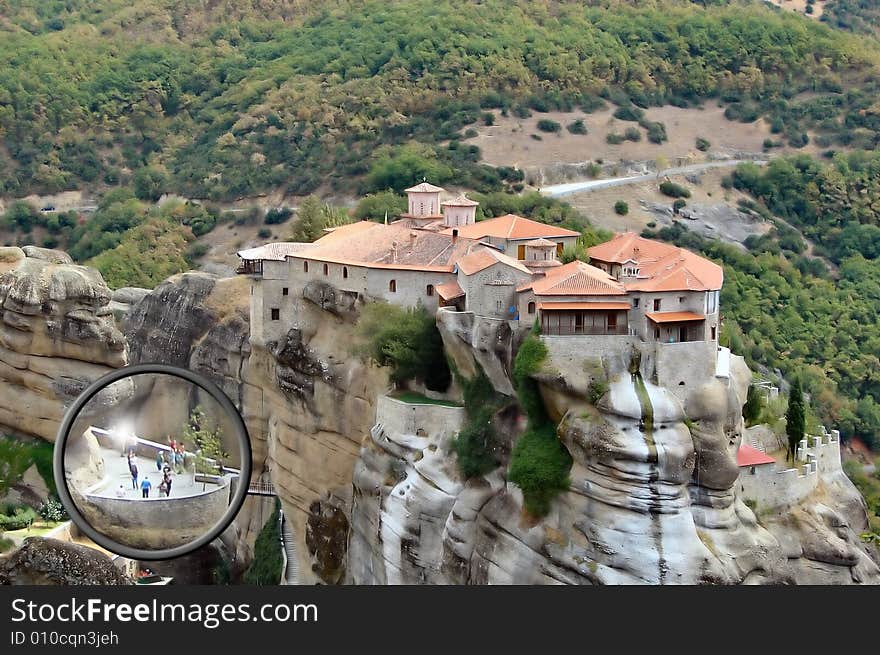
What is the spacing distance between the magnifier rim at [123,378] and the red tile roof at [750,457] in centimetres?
2414

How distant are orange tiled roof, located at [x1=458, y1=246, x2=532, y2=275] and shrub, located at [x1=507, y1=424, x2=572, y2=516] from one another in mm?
4082

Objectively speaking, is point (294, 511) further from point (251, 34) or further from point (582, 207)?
point (251, 34)

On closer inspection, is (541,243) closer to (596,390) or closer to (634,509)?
(596,390)

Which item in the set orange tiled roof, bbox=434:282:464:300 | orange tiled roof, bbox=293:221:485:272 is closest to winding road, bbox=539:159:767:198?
orange tiled roof, bbox=293:221:485:272

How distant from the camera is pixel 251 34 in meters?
121

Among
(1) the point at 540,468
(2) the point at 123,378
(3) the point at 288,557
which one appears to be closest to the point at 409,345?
(1) the point at 540,468

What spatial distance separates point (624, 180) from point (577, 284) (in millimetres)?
46453

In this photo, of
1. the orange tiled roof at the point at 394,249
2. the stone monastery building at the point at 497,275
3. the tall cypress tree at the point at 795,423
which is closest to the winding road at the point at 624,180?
the stone monastery building at the point at 497,275

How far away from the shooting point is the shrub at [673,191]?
8400 centimetres

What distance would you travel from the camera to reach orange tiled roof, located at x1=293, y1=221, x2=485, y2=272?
149ft

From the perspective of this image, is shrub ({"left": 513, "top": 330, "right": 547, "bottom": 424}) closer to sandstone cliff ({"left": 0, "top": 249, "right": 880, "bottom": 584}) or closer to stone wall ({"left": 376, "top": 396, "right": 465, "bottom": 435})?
sandstone cliff ({"left": 0, "top": 249, "right": 880, "bottom": 584})

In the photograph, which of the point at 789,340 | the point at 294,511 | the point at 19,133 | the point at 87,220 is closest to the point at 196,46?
the point at 19,133

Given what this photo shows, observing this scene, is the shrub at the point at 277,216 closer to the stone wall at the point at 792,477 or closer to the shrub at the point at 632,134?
the shrub at the point at 632,134

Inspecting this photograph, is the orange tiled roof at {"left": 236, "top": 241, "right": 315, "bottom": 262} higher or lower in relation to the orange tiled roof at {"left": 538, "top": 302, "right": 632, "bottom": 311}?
lower
